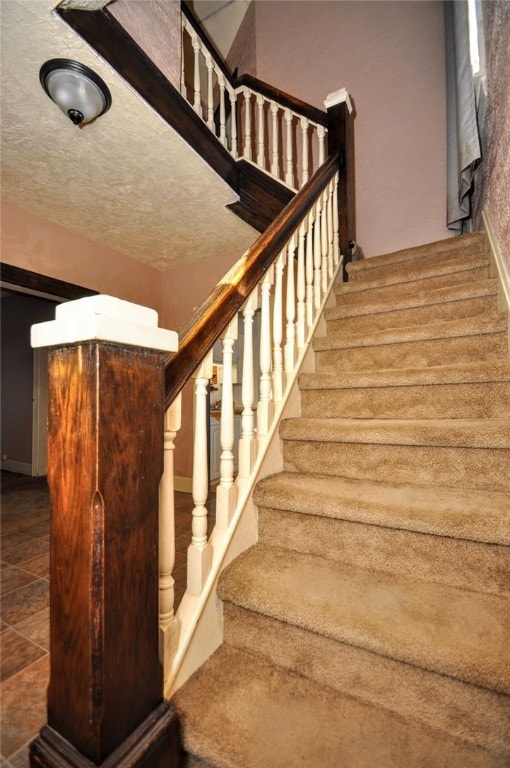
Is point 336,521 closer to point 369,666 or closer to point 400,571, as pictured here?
point 400,571

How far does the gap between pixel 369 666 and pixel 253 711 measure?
0.28 metres

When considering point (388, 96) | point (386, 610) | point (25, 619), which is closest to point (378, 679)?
point (386, 610)

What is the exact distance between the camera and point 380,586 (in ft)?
3.07

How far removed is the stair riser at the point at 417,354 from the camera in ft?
4.75

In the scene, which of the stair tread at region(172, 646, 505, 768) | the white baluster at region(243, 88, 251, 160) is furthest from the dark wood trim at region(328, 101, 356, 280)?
the stair tread at region(172, 646, 505, 768)

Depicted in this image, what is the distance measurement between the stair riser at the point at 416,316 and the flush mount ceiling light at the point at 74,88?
1.56 m

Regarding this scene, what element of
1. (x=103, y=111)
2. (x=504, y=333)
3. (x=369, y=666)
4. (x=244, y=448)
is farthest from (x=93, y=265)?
(x=369, y=666)

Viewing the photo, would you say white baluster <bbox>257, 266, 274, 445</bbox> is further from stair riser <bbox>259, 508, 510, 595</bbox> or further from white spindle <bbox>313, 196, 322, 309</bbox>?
white spindle <bbox>313, 196, 322, 309</bbox>

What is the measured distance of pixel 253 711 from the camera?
29.7 inches

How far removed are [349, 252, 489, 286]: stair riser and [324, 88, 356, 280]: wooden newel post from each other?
0.20 m

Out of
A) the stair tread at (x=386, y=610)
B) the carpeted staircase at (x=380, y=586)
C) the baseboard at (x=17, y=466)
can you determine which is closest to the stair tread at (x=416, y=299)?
the carpeted staircase at (x=380, y=586)

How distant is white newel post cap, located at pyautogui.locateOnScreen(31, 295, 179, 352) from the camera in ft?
1.92

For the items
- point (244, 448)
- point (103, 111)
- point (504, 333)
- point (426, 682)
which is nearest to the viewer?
point (426, 682)

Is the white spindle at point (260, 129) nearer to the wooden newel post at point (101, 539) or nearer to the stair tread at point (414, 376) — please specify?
the stair tread at point (414, 376)
